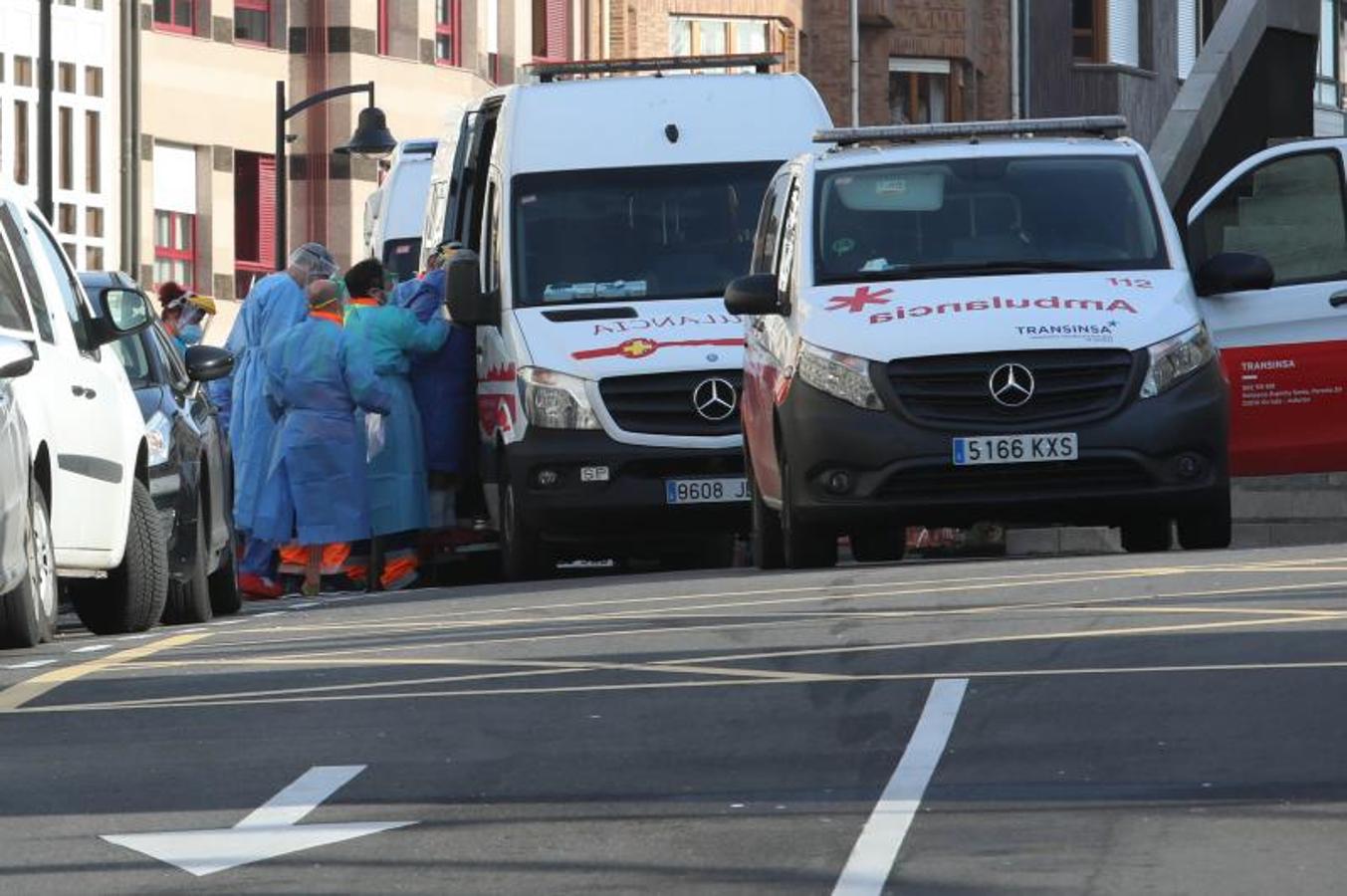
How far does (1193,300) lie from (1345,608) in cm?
543

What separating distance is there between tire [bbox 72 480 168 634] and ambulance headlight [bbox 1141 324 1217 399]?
442cm

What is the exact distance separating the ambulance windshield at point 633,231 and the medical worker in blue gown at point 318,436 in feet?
5.08

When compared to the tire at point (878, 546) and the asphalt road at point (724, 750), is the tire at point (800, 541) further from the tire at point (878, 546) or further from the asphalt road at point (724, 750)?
the asphalt road at point (724, 750)

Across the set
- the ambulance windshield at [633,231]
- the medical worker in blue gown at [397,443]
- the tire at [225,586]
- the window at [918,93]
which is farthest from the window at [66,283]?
the window at [918,93]

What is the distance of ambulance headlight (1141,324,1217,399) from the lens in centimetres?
1941

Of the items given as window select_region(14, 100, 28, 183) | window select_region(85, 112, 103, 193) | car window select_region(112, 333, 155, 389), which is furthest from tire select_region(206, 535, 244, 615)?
window select_region(85, 112, 103, 193)

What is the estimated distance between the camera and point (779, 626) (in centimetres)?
1533

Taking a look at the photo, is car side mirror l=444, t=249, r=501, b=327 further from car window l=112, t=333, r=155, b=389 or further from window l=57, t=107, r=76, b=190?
window l=57, t=107, r=76, b=190

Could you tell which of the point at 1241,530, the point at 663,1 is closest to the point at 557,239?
the point at 1241,530

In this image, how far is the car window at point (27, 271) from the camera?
1731cm

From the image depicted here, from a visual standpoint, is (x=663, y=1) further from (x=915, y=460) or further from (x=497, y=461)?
(x=915, y=460)

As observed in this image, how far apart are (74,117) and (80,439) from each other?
42391mm

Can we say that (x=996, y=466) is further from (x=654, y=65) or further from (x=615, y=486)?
(x=654, y=65)

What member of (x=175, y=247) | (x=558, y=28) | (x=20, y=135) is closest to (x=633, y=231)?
(x=20, y=135)
